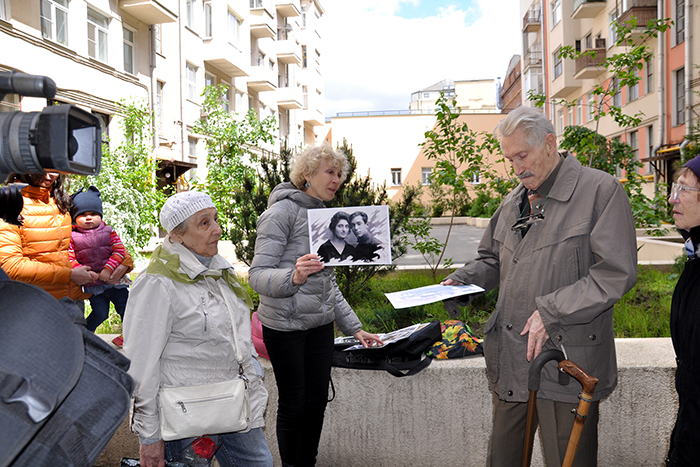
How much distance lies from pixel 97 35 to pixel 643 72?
849 inches

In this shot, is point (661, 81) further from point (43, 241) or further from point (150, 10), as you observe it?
point (43, 241)

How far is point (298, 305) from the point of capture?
299 centimetres

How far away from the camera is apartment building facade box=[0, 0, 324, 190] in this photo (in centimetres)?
1315

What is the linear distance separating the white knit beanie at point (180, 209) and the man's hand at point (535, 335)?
1.58 m

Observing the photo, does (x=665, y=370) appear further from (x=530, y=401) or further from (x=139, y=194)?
(x=139, y=194)

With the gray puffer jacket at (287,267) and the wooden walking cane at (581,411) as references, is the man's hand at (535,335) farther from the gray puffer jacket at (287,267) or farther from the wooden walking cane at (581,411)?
the gray puffer jacket at (287,267)

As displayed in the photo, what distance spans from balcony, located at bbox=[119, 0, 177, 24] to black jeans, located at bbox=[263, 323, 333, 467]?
17.1 meters

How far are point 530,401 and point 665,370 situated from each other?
168cm

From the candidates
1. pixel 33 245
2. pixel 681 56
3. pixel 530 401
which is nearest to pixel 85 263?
pixel 33 245

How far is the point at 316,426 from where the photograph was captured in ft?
10.7

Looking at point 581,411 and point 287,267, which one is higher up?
point 287,267

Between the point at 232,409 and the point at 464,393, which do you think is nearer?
the point at 232,409

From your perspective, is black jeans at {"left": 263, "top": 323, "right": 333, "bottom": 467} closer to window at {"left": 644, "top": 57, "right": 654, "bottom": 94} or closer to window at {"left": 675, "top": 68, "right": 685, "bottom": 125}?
window at {"left": 675, "top": 68, "right": 685, "bottom": 125}

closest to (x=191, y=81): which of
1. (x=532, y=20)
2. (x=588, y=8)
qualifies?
(x=588, y=8)
